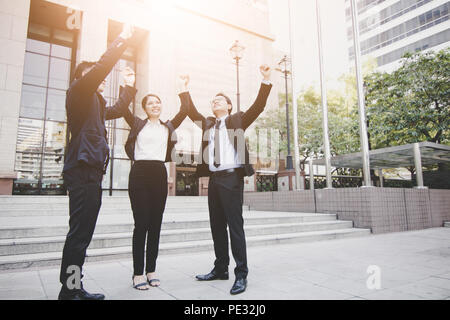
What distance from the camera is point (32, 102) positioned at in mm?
14094

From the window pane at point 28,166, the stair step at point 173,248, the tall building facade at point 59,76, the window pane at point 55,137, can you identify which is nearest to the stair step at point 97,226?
the stair step at point 173,248

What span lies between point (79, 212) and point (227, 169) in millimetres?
1363

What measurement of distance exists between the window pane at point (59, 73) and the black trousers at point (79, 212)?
1504cm

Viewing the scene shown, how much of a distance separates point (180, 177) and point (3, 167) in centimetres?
963

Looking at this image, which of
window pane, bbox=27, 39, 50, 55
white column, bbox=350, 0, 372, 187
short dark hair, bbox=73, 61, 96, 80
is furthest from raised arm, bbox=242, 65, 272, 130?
window pane, bbox=27, 39, 50, 55

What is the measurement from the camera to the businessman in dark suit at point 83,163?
2193mm

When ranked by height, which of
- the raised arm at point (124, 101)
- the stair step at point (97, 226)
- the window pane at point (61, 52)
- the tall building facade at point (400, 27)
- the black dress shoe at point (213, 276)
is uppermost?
the tall building facade at point (400, 27)

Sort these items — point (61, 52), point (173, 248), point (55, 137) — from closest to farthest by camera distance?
point (173, 248)
point (55, 137)
point (61, 52)

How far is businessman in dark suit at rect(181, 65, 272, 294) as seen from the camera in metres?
2.77

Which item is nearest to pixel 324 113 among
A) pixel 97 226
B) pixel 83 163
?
pixel 97 226

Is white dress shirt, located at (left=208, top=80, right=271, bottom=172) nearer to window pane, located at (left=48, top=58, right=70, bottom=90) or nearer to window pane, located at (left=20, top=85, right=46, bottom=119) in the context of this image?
window pane, located at (left=20, top=85, right=46, bottom=119)

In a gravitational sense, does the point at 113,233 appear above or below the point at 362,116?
below

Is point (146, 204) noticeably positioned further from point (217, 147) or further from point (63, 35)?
point (63, 35)

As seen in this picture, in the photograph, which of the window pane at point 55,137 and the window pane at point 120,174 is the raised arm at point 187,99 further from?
the window pane at point 55,137
